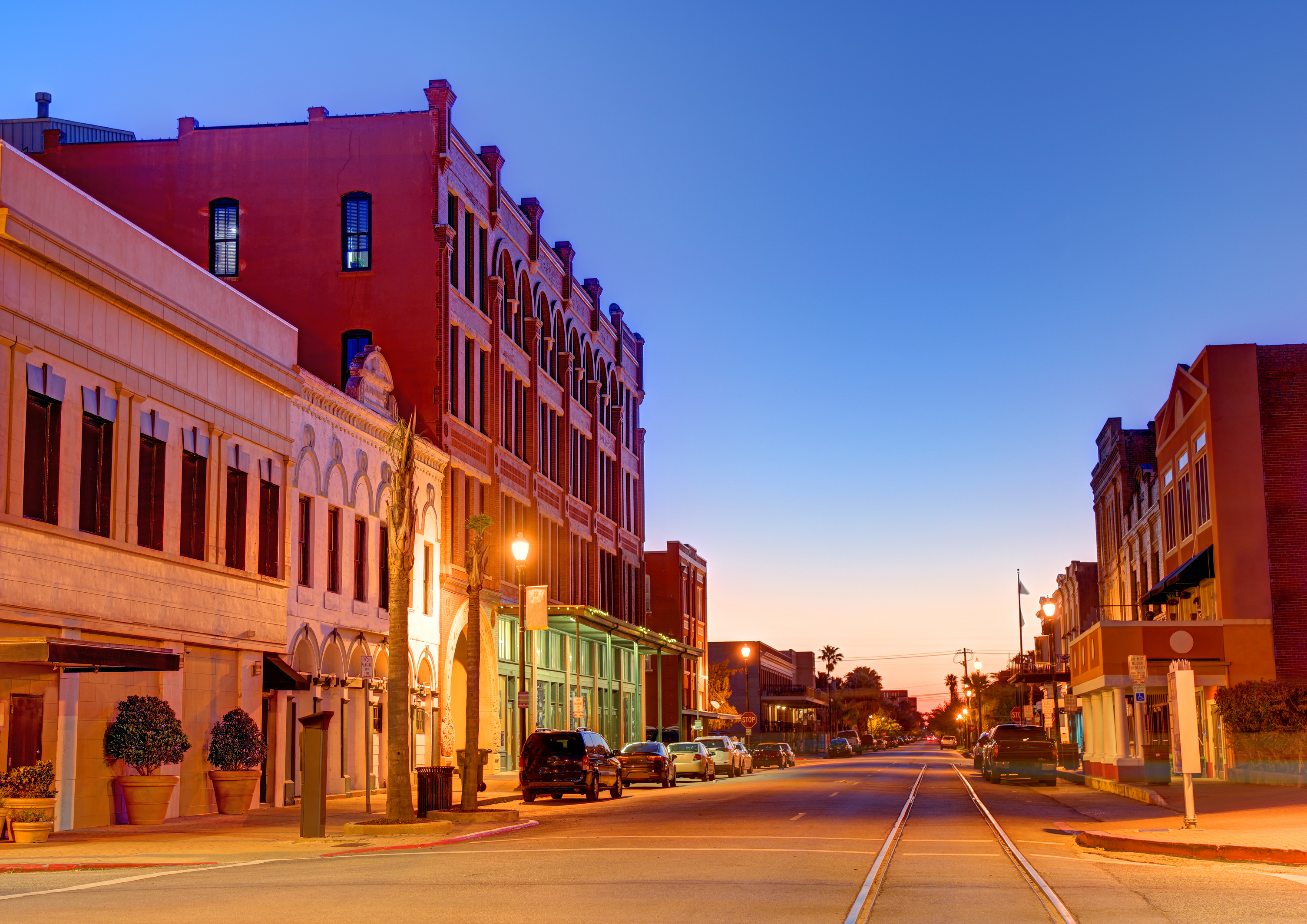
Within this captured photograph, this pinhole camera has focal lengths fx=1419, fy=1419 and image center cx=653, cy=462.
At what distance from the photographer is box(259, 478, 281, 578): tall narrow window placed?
3156 centimetres

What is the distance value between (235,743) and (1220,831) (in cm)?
1811

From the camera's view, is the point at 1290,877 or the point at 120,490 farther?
the point at 120,490

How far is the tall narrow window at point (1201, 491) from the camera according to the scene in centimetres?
4509

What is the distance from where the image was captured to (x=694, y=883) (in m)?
14.9

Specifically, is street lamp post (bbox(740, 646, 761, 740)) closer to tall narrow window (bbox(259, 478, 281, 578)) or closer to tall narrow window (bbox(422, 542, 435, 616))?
tall narrow window (bbox(422, 542, 435, 616))

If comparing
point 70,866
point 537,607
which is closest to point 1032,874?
point 70,866

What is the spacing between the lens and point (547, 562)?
57062mm

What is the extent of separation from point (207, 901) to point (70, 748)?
36.8 ft

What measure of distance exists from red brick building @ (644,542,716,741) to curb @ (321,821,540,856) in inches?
2402

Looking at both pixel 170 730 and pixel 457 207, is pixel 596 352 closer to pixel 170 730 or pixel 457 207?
pixel 457 207

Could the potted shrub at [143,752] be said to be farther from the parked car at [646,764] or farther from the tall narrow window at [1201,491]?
the tall narrow window at [1201,491]

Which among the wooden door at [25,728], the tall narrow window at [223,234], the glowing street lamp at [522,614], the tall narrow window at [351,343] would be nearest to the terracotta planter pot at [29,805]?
the wooden door at [25,728]

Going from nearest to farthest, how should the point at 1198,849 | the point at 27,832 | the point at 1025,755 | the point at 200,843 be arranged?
the point at 1198,849 < the point at 27,832 < the point at 200,843 < the point at 1025,755

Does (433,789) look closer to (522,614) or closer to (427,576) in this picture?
(522,614)
